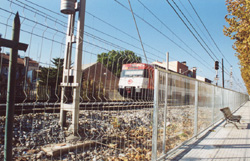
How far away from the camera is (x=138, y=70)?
54.4ft

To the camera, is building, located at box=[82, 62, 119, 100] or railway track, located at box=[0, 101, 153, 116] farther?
railway track, located at box=[0, 101, 153, 116]

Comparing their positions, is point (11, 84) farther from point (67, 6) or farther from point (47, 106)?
point (47, 106)

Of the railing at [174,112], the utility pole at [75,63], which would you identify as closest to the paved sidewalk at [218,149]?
the railing at [174,112]

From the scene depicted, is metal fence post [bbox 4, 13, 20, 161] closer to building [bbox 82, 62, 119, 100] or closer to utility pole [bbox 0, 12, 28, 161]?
utility pole [bbox 0, 12, 28, 161]

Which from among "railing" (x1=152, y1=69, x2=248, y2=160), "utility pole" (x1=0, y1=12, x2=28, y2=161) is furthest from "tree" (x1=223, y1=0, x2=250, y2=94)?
"utility pole" (x1=0, y1=12, x2=28, y2=161)

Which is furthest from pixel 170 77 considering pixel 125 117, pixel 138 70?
pixel 138 70

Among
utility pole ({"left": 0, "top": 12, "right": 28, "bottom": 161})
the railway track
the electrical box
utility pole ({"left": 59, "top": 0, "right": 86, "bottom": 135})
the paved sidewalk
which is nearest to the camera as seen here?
utility pole ({"left": 0, "top": 12, "right": 28, "bottom": 161})

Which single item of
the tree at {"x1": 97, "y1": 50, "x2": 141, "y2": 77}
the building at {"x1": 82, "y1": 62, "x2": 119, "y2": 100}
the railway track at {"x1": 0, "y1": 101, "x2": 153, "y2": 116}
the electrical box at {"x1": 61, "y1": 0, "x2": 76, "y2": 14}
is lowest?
the railway track at {"x1": 0, "y1": 101, "x2": 153, "y2": 116}

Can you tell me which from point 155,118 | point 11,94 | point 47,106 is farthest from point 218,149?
point 47,106

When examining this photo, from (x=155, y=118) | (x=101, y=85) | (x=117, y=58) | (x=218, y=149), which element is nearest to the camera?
(x=155, y=118)

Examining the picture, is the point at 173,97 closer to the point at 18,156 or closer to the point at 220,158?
the point at 220,158

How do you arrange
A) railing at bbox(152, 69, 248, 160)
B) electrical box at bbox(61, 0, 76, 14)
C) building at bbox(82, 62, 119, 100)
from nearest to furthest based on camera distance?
building at bbox(82, 62, 119, 100)
railing at bbox(152, 69, 248, 160)
electrical box at bbox(61, 0, 76, 14)

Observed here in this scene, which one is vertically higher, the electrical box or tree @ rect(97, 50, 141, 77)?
the electrical box

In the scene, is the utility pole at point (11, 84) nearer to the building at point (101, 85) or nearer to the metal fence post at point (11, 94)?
the metal fence post at point (11, 94)
